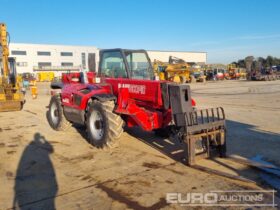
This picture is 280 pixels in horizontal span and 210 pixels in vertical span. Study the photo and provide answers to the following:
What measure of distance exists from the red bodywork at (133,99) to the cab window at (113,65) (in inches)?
6.9

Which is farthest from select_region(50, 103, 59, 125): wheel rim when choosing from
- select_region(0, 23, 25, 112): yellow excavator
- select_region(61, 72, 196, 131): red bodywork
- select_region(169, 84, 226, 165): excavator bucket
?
select_region(0, 23, 25, 112): yellow excavator


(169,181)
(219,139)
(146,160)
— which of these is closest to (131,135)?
(146,160)

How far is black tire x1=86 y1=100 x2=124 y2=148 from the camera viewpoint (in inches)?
258

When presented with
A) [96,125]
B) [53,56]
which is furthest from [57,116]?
[53,56]

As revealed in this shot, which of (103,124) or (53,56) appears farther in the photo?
(53,56)

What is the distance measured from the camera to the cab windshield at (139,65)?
741 cm

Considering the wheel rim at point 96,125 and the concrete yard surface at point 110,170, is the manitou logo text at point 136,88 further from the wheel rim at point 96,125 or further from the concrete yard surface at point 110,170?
the concrete yard surface at point 110,170

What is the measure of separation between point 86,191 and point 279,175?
3231 millimetres

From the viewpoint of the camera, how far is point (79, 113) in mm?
7867

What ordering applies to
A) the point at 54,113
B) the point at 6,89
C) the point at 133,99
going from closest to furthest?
the point at 133,99 < the point at 54,113 < the point at 6,89

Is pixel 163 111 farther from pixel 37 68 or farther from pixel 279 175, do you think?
pixel 37 68

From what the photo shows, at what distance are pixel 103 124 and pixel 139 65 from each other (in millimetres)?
1873

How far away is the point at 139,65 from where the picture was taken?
25.1 ft

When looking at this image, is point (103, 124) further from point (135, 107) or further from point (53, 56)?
point (53, 56)
